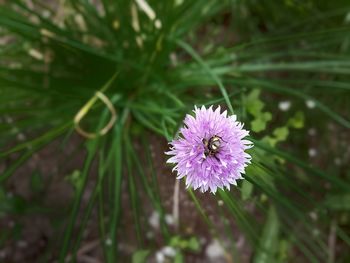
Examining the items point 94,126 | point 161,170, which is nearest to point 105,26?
point 94,126

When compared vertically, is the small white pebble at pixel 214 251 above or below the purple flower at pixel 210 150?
above

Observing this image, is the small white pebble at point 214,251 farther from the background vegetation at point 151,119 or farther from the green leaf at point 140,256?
the green leaf at point 140,256

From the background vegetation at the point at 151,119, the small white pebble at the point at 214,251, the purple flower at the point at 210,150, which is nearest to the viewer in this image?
the purple flower at the point at 210,150

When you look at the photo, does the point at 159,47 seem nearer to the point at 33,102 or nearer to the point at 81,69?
the point at 81,69

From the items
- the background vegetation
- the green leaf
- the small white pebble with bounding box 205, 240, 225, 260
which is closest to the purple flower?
the background vegetation

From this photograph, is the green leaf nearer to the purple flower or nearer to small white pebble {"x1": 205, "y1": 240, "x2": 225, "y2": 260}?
small white pebble {"x1": 205, "y1": 240, "x2": 225, "y2": 260}

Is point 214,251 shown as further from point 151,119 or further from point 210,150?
point 210,150

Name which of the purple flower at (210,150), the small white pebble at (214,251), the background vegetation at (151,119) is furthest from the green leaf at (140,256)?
the purple flower at (210,150)
